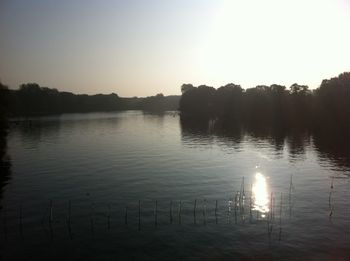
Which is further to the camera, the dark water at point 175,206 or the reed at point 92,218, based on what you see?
the reed at point 92,218

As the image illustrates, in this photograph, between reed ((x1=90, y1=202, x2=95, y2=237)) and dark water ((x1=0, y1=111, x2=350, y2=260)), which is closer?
dark water ((x1=0, y1=111, x2=350, y2=260))

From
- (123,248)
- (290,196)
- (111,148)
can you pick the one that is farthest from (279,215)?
(111,148)

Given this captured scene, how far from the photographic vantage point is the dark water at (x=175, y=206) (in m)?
36.1

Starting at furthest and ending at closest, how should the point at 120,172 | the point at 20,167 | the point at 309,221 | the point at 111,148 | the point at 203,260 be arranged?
1. the point at 111,148
2. the point at 20,167
3. the point at 120,172
4. the point at 309,221
5. the point at 203,260

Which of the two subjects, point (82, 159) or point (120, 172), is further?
point (82, 159)

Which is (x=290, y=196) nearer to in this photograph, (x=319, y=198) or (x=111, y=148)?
(x=319, y=198)

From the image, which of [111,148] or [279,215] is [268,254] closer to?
[279,215]

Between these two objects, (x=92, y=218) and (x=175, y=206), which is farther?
(x=175, y=206)

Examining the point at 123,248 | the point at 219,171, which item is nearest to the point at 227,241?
the point at 123,248

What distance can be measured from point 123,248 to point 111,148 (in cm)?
7366

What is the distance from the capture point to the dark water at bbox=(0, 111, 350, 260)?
36.1 meters

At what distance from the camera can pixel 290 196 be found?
55.5 metres

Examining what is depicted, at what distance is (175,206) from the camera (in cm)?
4978

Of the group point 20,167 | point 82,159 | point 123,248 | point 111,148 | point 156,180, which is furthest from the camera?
point 111,148
